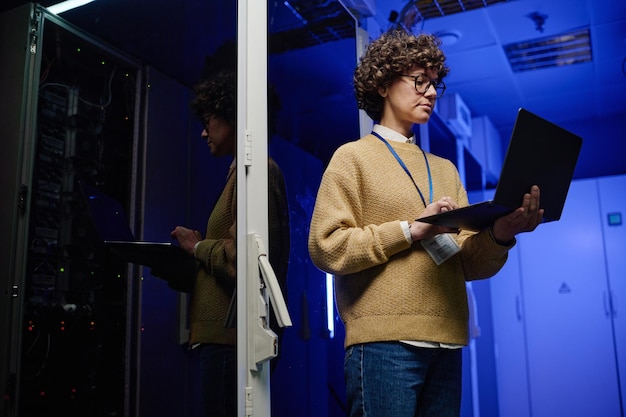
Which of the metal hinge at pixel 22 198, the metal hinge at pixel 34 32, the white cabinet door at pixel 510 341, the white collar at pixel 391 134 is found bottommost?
the white cabinet door at pixel 510 341

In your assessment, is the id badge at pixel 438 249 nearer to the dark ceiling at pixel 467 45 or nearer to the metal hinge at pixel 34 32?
the dark ceiling at pixel 467 45

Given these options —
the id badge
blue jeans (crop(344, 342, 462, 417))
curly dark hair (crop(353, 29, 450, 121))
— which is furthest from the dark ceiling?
blue jeans (crop(344, 342, 462, 417))

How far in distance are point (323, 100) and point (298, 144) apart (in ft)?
0.93

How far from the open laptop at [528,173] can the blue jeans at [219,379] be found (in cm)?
58

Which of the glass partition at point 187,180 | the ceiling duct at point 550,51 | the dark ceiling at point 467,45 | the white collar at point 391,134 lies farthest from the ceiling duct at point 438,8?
the white collar at point 391,134

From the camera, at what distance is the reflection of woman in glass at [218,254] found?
1480 millimetres

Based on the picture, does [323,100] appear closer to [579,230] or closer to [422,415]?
[422,415]

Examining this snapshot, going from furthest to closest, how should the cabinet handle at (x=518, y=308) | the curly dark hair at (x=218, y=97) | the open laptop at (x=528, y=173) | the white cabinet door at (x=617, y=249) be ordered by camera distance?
the cabinet handle at (x=518, y=308) → the white cabinet door at (x=617, y=249) → the curly dark hair at (x=218, y=97) → the open laptop at (x=528, y=173)

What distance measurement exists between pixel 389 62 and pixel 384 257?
1.85 ft

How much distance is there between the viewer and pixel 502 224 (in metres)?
1.41

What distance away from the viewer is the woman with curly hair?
4.49 ft

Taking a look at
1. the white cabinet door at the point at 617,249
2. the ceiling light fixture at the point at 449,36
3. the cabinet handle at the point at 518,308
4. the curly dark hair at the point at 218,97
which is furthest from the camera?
the cabinet handle at the point at 518,308

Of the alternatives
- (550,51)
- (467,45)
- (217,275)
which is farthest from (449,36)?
(217,275)

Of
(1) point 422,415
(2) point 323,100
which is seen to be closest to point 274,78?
(2) point 323,100
